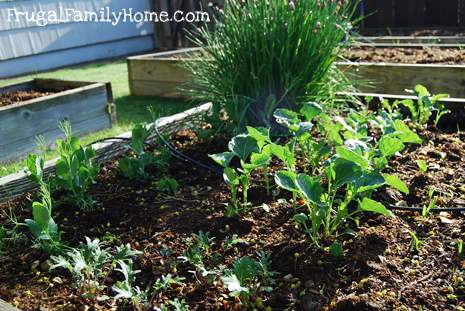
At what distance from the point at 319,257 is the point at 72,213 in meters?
0.96

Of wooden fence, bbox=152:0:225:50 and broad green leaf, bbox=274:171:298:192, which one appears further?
wooden fence, bbox=152:0:225:50

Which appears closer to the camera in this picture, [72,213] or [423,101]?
[72,213]

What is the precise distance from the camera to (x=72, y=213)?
2.01 metres

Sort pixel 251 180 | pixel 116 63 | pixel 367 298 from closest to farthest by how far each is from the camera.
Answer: pixel 367 298, pixel 251 180, pixel 116 63

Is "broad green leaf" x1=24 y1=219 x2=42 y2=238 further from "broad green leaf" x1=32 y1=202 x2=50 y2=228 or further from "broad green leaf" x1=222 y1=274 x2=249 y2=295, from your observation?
"broad green leaf" x1=222 y1=274 x2=249 y2=295

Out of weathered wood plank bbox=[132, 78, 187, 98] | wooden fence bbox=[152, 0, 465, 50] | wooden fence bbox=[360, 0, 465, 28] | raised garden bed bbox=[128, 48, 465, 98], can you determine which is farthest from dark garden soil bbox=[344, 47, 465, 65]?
wooden fence bbox=[152, 0, 465, 50]

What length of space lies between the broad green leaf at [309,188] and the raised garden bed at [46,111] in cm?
239

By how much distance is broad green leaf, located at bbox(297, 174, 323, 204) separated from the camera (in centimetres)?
151

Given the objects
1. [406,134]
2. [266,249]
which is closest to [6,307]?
[266,249]

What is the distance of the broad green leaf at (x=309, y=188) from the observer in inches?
59.5

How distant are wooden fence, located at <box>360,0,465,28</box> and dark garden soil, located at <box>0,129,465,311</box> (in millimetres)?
6823

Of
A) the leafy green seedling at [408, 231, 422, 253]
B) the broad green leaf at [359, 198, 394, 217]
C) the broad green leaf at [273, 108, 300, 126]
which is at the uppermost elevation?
the broad green leaf at [273, 108, 300, 126]

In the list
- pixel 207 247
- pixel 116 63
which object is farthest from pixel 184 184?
pixel 116 63

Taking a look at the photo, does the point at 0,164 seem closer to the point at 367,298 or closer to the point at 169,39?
the point at 367,298
